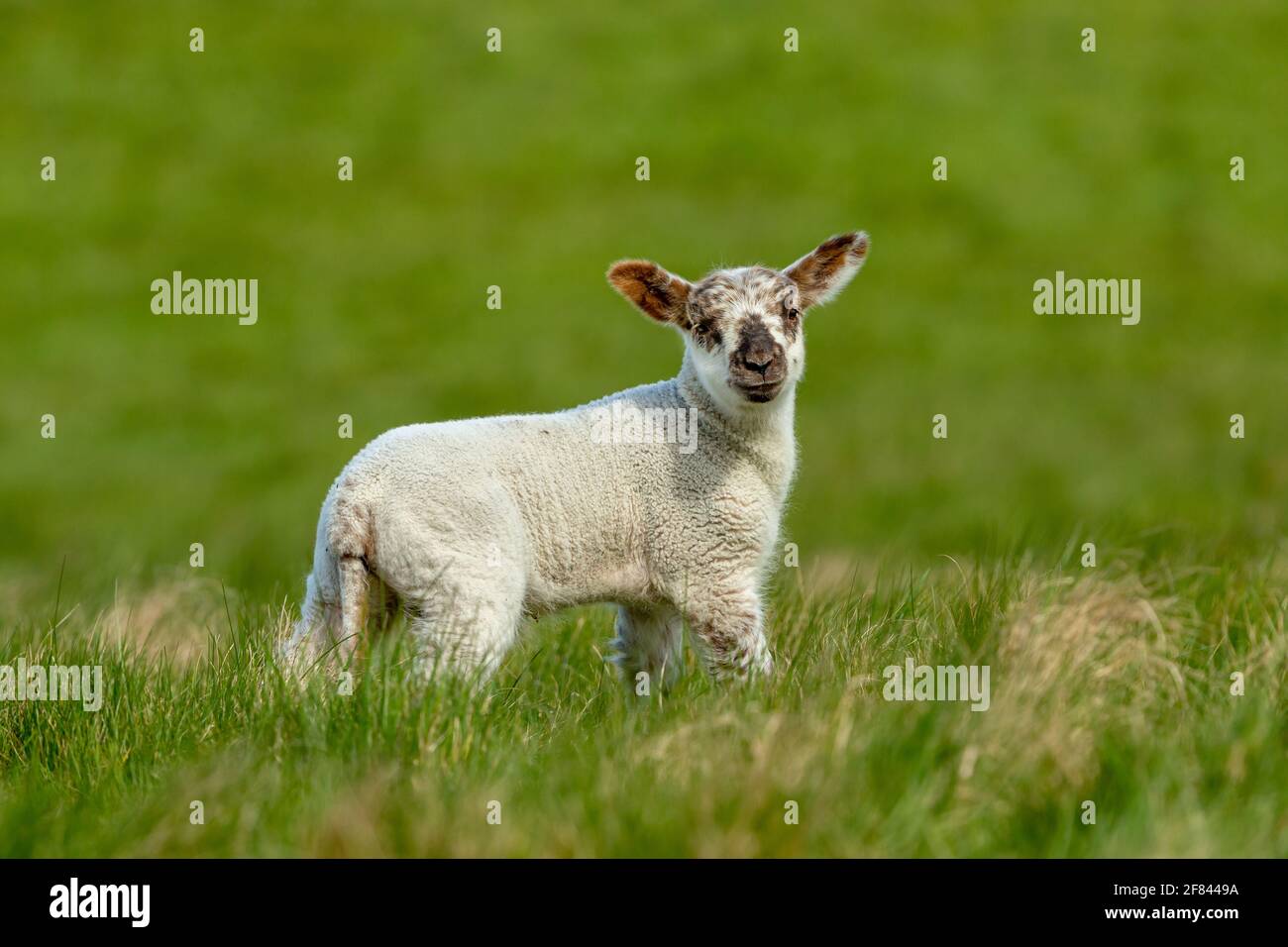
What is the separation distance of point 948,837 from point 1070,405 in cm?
1812

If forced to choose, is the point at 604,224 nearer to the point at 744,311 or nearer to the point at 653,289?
the point at 653,289

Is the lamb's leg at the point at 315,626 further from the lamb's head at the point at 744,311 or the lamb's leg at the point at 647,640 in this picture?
the lamb's head at the point at 744,311

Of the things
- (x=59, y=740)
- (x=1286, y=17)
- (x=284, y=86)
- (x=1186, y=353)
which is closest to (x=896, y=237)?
(x=1186, y=353)

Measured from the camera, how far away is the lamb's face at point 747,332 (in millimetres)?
6531

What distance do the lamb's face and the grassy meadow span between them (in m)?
1.06

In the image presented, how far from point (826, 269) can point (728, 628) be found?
174cm

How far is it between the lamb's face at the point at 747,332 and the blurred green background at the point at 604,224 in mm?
11136

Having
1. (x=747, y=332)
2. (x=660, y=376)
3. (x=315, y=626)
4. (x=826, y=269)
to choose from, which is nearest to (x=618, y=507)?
(x=747, y=332)

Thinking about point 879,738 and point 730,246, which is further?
point 730,246

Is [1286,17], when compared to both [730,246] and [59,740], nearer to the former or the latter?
[730,246]

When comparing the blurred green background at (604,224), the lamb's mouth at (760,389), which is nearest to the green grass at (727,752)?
the lamb's mouth at (760,389)

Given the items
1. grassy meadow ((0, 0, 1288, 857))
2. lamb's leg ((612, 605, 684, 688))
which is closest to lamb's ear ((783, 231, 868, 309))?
grassy meadow ((0, 0, 1288, 857))

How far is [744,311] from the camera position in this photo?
22.0 feet

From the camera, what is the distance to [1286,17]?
30.3m
